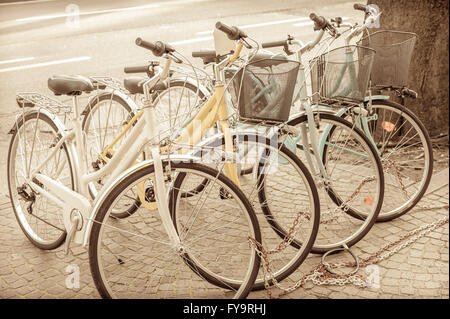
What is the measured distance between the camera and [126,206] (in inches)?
167

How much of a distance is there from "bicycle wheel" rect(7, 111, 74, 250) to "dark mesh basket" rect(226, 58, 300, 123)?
140cm

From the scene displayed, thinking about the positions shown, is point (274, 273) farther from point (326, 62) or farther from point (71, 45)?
point (71, 45)

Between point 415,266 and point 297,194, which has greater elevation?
point 297,194

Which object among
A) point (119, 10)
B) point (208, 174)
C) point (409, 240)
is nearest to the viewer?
point (208, 174)

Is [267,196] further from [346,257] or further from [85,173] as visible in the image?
[85,173]

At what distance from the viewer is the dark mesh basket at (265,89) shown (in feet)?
9.45

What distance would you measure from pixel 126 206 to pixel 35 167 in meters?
0.81

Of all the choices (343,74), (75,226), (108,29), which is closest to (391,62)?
(343,74)

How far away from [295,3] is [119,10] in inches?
174

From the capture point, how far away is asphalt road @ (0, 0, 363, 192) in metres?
8.23

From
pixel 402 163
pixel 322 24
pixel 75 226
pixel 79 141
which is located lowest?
pixel 75 226

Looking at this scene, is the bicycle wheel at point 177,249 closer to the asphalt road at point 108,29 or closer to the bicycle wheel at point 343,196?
the bicycle wheel at point 343,196
